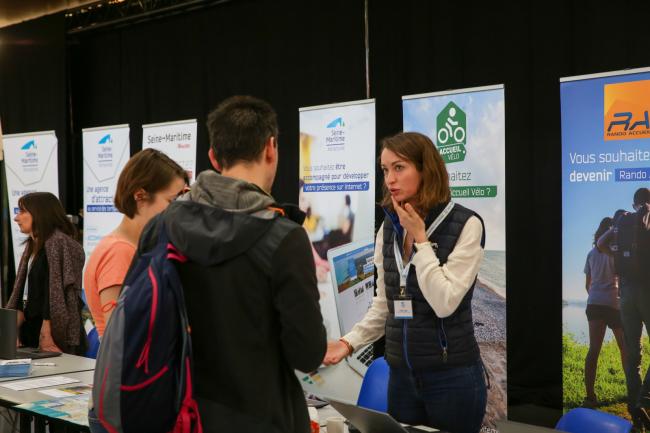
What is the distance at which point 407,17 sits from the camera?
5.22 metres

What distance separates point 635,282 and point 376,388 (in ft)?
5.81

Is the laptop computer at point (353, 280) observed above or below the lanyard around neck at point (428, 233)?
below

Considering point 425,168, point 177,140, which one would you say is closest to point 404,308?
point 425,168

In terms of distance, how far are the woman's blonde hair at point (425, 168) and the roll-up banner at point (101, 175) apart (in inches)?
179

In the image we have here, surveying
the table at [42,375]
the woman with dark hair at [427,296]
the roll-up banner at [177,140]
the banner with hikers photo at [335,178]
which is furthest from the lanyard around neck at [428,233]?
the roll-up banner at [177,140]

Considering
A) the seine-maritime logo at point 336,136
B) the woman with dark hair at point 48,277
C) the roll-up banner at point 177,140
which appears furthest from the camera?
the roll-up banner at point 177,140

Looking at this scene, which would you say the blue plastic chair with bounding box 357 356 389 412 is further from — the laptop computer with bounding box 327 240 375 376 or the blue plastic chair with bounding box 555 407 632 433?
the laptop computer with bounding box 327 240 375 376

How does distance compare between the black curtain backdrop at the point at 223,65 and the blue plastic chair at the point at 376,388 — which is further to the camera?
the black curtain backdrop at the point at 223,65

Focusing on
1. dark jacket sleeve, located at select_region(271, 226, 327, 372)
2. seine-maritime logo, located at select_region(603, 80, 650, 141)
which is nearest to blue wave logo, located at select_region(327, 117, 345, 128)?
seine-maritime logo, located at select_region(603, 80, 650, 141)

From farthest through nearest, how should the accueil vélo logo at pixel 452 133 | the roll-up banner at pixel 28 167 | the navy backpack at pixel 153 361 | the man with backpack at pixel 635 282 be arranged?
the roll-up banner at pixel 28 167, the accueil vélo logo at pixel 452 133, the man with backpack at pixel 635 282, the navy backpack at pixel 153 361

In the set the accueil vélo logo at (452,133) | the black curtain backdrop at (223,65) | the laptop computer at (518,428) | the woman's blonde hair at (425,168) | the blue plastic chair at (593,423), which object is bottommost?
the blue plastic chair at (593,423)

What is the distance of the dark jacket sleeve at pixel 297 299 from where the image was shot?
1442 millimetres

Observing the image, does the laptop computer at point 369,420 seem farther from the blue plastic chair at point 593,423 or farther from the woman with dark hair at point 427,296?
the blue plastic chair at point 593,423

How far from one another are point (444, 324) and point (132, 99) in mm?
5435
